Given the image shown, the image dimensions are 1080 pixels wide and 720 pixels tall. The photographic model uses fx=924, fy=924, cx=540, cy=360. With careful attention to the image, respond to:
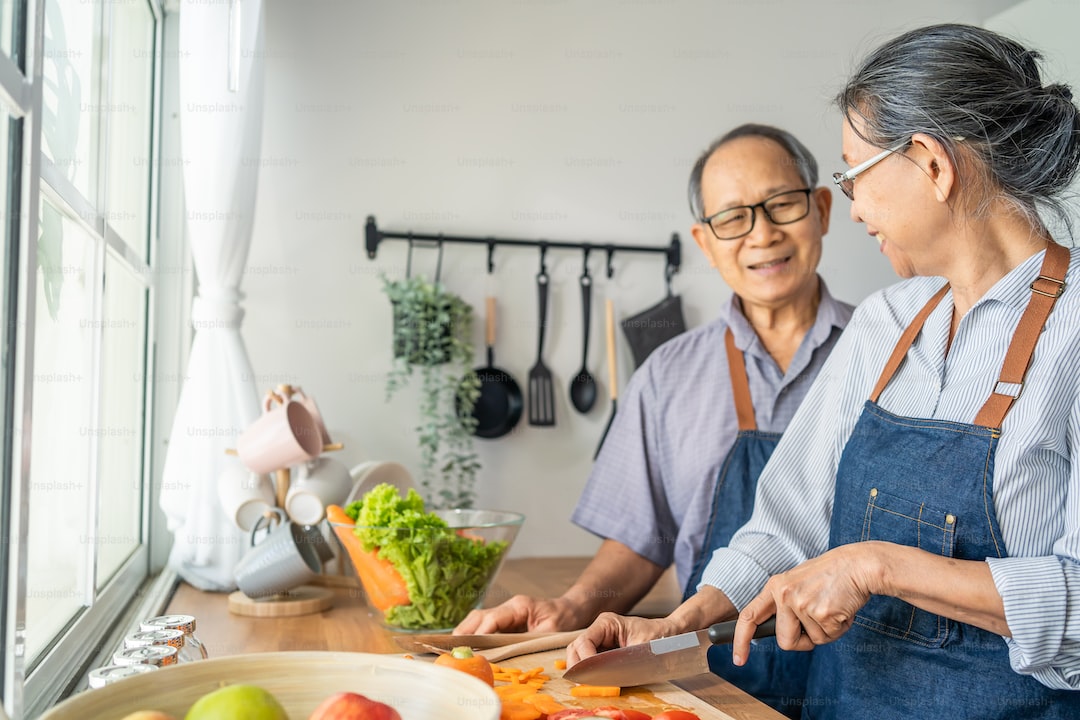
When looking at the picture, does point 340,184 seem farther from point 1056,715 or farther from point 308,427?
point 1056,715

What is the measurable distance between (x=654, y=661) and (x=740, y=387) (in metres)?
0.65

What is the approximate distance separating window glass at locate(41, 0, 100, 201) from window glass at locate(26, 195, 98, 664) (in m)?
0.07

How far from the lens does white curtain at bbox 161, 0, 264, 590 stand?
155cm

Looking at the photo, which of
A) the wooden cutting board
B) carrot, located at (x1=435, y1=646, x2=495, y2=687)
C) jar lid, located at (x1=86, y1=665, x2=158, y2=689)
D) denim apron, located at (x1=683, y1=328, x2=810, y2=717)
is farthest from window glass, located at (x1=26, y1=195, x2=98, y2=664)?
denim apron, located at (x1=683, y1=328, x2=810, y2=717)

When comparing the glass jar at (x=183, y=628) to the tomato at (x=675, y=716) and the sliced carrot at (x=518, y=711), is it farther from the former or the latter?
the tomato at (x=675, y=716)

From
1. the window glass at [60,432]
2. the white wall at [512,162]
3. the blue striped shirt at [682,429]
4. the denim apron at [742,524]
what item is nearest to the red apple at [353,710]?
the window glass at [60,432]

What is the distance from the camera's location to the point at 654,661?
0.87m

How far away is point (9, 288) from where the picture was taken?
2.36 ft

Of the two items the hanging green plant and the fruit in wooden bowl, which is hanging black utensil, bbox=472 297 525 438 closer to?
the hanging green plant

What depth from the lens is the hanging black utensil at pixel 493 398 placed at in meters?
2.26

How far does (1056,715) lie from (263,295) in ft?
5.85

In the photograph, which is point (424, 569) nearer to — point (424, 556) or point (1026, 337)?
point (424, 556)

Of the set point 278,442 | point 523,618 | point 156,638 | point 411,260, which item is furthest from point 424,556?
point 411,260

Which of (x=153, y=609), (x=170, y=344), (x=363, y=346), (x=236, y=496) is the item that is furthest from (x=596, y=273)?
(x=153, y=609)
